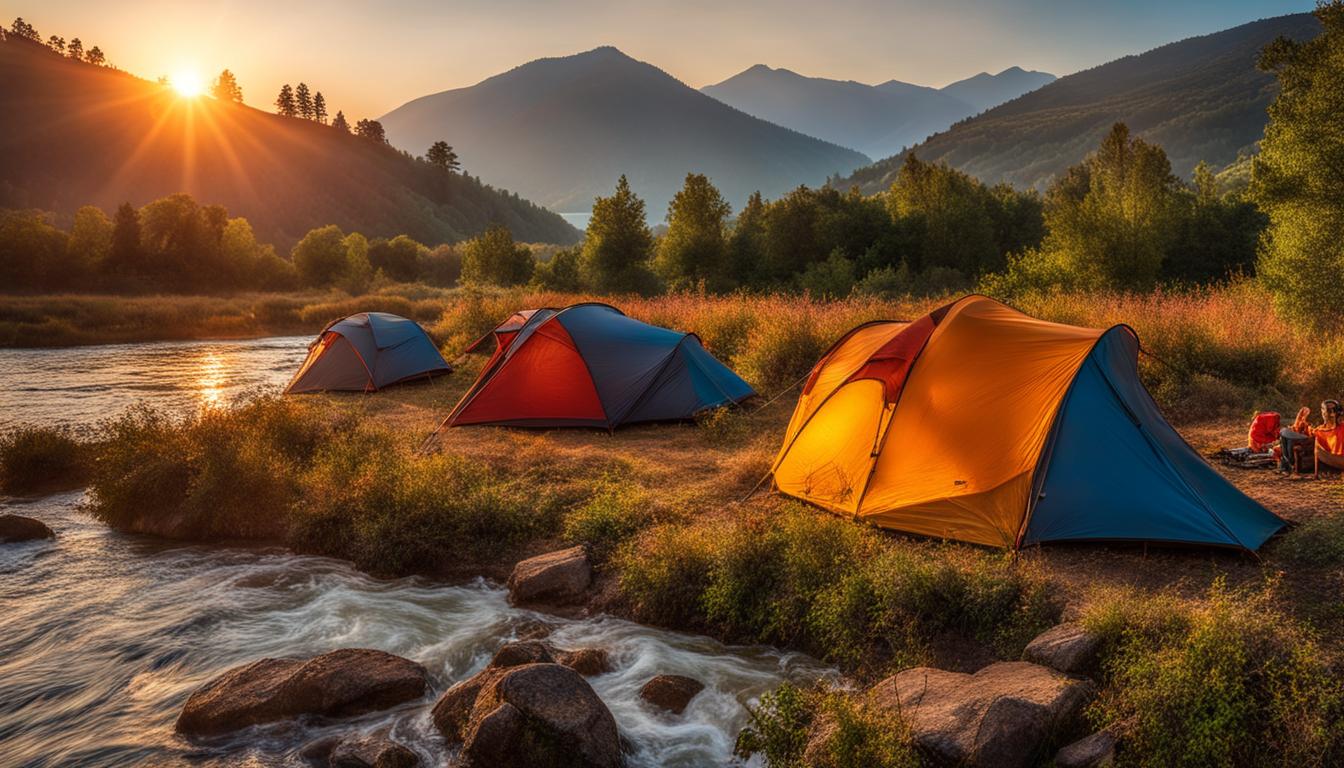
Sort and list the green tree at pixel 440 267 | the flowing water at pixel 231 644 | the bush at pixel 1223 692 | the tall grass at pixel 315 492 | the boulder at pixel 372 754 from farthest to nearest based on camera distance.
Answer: the green tree at pixel 440 267 < the tall grass at pixel 315 492 < the flowing water at pixel 231 644 < the boulder at pixel 372 754 < the bush at pixel 1223 692

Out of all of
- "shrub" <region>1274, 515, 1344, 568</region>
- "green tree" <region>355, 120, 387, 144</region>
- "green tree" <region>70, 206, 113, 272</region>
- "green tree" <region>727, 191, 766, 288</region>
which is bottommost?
"shrub" <region>1274, 515, 1344, 568</region>

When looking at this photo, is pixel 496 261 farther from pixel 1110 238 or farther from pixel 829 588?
pixel 829 588

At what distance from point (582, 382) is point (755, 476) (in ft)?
14.8

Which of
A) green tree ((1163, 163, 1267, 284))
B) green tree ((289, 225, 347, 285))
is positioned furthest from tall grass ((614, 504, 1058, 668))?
green tree ((289, 225, 347, 285))

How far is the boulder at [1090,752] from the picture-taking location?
4.60 m

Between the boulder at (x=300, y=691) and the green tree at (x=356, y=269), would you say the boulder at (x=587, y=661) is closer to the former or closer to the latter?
the boulder at (x=300, y=691)

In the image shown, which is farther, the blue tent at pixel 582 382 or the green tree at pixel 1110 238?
the green tree at pixel 1110 238

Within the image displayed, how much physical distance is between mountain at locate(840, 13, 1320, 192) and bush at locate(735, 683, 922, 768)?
11534cm

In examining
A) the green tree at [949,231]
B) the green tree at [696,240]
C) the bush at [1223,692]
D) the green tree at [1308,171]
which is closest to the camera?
the bush at [1223,692]

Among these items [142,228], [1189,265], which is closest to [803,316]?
[1189,265]

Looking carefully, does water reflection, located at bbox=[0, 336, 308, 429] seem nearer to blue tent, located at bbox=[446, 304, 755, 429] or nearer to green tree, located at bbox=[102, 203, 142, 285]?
blue tent, located at bbox=[446, 304, 755, 429]

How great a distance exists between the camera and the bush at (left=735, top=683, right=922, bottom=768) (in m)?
→ 4.74

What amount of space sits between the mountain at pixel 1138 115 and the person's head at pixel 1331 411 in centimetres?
10943

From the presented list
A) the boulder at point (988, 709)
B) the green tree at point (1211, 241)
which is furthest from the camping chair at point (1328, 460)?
the green tree at point (1211, 241)
